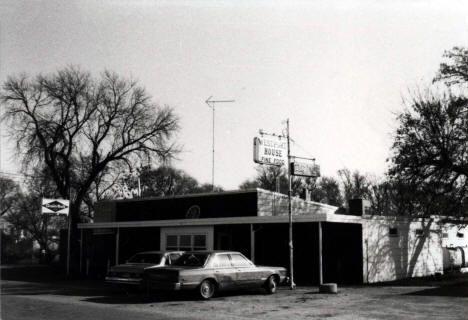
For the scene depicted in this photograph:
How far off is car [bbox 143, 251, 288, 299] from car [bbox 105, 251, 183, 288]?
1336 mm

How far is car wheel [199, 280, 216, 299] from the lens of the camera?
1488 centimetres

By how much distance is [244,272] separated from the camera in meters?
16.0

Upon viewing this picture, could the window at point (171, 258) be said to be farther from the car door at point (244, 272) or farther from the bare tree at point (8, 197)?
the bare tree at point (8, 197)

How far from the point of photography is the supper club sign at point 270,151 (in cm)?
1781

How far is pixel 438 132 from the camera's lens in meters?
25.2

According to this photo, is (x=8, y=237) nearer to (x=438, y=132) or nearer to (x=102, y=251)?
(x=102, y=251)

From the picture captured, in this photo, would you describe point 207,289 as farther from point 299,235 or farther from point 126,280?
point 299,235

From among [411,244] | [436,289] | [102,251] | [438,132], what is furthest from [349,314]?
[102,251]

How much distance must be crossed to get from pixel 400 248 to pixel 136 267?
12667 millimetres

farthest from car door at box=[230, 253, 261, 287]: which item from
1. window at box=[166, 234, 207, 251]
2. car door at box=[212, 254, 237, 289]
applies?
window at box=[166, 234, 207, 251]

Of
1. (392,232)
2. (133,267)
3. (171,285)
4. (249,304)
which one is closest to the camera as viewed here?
(249,304)

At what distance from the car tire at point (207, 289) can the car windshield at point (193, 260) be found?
547mm

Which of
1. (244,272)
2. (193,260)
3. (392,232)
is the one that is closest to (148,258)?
(193,260)

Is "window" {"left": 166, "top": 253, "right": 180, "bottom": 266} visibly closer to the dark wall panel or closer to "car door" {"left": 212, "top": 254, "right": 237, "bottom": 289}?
"car door" {"left": 212, "top": 254, "right": 237, "bottom": 289}
